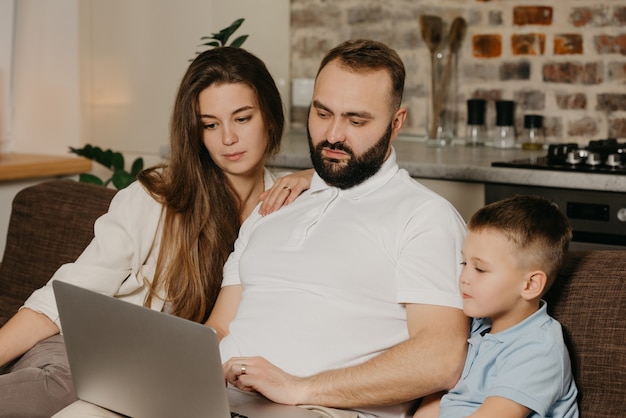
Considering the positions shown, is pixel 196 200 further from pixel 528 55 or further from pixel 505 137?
pixel 528 55

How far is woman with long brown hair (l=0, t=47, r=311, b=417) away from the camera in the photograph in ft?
7.68

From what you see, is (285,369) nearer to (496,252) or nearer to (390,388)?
(390,388)

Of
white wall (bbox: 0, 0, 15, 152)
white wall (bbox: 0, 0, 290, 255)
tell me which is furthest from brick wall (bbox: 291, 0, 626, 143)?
white wall (bbox: 0, 0, 15, 152)

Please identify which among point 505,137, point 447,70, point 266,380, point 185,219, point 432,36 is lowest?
point 266,380

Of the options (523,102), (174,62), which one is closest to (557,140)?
(523,102)

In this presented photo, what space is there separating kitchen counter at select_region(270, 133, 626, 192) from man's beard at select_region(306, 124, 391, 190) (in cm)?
63

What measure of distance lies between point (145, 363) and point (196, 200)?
73 cm

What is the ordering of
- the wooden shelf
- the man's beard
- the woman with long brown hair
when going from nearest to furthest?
the man's beard
the woman with long brown hair
the wooden shelf

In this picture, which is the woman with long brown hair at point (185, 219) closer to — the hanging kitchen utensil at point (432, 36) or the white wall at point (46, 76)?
the hanging kitchen utensil at point (432, 36)

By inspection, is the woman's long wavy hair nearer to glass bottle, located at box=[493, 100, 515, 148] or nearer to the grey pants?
the grey pants

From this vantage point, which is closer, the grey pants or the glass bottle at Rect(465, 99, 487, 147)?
the grey pants

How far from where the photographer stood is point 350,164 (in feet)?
6.73

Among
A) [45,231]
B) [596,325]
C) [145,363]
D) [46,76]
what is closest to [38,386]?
[145,363]

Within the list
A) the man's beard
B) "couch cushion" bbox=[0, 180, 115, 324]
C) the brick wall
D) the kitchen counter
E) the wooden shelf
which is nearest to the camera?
the man's beard
